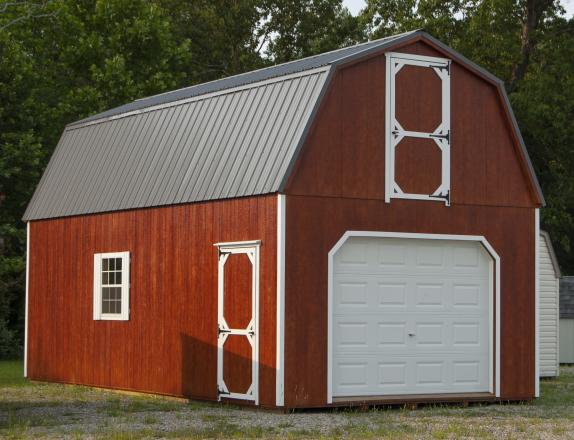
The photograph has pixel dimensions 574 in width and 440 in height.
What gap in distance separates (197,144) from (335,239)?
3123 millimetres

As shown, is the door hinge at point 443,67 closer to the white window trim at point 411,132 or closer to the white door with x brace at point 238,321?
the white window trim at point 411,132

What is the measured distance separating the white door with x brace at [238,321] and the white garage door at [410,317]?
1117 mm

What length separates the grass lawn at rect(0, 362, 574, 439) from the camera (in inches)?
539

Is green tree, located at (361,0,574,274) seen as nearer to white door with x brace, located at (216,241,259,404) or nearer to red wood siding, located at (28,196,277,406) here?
red wood siding, located at (28,196,277,406)

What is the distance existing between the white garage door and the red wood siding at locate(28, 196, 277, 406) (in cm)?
127

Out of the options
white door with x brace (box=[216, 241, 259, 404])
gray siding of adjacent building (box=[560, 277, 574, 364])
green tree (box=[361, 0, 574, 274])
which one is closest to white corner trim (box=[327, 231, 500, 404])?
white door with x brace (box=[216, 241, 259, 404])

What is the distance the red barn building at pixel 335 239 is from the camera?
653 inches

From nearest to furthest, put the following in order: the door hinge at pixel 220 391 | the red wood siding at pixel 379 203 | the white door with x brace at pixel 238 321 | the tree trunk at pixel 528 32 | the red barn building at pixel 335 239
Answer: the red wood siding at pixel 379 203, the red barn building at pixel 335 239, the white door with x brace at pixel 238 321, the door hinge at pixel 220 391, the tree trunk at pixel 528 32

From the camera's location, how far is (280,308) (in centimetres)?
1623

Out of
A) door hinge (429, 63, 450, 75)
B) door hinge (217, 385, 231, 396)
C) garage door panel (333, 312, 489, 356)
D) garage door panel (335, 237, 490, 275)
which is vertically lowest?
door hinge (217, 385, 231, 396)

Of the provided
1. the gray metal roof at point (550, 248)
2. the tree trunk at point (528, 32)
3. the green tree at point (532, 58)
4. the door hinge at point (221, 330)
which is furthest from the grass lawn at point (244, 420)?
the tree trunk at point (528, 32)

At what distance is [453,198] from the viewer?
18031mm

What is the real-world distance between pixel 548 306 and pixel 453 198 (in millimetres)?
9749

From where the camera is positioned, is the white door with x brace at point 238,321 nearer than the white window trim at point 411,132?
Yes
